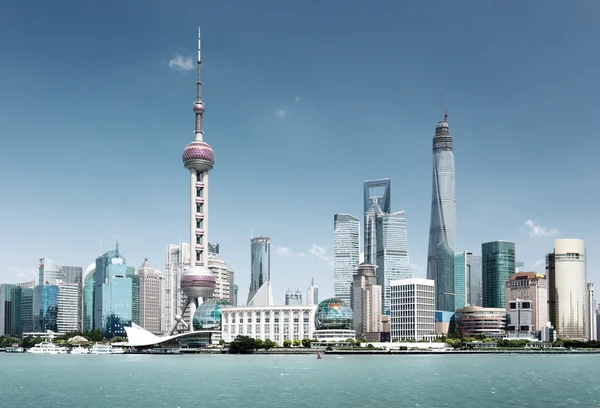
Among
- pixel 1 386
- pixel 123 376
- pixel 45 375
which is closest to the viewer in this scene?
pixel 1 386

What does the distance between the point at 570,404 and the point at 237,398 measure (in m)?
42.0

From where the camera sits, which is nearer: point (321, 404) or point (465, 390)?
point (321, 404)

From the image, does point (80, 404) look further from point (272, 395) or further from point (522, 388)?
point (522, 388)

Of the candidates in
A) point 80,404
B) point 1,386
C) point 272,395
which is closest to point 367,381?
point 272,395

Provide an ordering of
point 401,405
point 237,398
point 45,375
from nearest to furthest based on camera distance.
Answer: point 401,405
point 237,398
point 45,375

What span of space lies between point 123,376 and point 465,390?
66.0 meters

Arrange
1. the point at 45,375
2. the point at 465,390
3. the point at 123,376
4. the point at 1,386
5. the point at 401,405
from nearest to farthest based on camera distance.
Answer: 1. the point at 401,405
2. the point at 465,390
3. the point at 1,386
4. the point at 123,376
5. the point at 45,375

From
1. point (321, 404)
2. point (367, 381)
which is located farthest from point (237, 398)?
point (367, 381)

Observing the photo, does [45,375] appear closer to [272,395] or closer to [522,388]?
[272,395]

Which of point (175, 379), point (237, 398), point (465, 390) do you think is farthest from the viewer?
point (175, 379)

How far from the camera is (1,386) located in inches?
5015

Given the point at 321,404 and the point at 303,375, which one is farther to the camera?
the point at 303,375

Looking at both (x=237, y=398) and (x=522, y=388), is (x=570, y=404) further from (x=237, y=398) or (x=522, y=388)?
(x=237, y=398)

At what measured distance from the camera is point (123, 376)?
14712 centimetres
